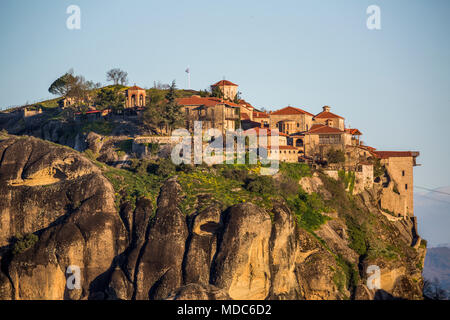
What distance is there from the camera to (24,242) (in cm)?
5716

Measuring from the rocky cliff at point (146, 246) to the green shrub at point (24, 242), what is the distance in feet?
0.29

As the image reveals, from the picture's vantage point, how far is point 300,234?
63219 millimetres

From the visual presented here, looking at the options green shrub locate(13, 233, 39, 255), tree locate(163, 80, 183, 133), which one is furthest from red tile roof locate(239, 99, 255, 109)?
green shrub locate(13, 233, 39, 255)

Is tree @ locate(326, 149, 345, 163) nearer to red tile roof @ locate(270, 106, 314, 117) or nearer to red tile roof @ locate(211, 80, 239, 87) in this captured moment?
red tile roof @ locate(270, 106, 314, 117)

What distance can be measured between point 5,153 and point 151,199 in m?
16.1

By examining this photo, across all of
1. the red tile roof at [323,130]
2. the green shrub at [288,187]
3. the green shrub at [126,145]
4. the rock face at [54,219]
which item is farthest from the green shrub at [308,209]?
the green shrub at [126,145]

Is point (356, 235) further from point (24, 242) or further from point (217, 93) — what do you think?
Answer: point (217, 93)

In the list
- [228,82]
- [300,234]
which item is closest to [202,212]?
[300,234]

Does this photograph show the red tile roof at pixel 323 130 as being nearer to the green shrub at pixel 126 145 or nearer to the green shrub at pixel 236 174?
the green shrub at pixel 236 174

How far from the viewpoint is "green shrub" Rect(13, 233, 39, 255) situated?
186 ft

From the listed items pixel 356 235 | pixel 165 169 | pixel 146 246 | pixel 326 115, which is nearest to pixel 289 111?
pixel 326 115

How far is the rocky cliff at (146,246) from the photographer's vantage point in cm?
5578

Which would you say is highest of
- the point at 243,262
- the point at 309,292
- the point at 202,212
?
the point at 202,212
